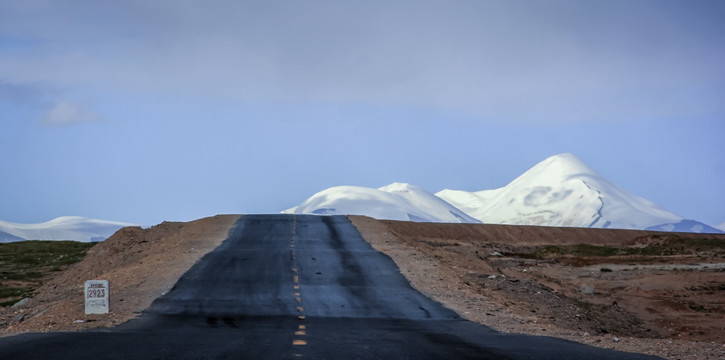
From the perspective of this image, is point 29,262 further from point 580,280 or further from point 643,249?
point 643,249

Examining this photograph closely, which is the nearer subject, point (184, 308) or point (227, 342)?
point (227, 342)

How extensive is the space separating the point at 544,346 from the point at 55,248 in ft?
176

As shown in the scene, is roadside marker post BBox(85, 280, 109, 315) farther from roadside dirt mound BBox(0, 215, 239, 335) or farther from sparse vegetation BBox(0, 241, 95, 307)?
sparse vegetation BBox(0, 241, 95, 307)

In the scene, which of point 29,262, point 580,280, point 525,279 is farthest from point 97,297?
point 29,262

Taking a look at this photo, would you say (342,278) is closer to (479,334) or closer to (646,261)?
(479,334)

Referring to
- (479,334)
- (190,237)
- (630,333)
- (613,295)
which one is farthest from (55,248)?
(479,334)

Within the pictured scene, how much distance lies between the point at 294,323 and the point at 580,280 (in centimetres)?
2862

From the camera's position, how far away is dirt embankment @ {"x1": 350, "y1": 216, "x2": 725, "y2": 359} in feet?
76.7

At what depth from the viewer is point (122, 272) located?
110ft

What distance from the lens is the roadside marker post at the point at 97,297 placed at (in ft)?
66.9

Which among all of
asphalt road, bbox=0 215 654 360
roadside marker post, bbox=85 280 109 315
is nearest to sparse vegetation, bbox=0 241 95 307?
asphalt road, bbox=0 215 654 360

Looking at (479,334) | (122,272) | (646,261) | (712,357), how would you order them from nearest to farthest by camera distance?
1. (712,357)
2. (479,334)
3. (122,272)
4. (646,261)

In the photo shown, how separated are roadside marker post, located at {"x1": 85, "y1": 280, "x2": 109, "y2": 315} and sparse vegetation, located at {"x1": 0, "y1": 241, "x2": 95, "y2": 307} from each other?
1975 cm

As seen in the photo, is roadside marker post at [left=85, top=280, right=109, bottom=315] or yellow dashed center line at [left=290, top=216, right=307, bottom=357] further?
roadside marker post at [left=85, top=280, right=109, bottom=315]
